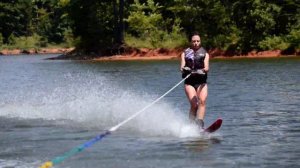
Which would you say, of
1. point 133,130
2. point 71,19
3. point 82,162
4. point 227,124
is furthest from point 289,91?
point 71,19

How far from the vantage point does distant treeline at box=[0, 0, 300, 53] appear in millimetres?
56094

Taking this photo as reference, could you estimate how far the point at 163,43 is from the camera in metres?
63.0

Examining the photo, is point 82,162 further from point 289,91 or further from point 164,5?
point 164,5

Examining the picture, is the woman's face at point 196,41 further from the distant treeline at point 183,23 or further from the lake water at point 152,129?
the distant treeline at point 183,23

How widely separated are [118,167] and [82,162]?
28.6 inches

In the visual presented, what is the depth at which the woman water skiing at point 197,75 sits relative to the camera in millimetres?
12289

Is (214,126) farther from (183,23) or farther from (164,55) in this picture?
(183,23)

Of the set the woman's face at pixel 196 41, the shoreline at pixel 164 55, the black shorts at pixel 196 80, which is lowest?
the shoreline at pixel 164 55

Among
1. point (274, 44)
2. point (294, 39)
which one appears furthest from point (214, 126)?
point (274, 44)

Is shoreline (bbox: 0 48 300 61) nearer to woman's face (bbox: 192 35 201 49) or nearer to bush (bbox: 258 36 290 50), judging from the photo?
bush (bbox: 258 36 290 50)

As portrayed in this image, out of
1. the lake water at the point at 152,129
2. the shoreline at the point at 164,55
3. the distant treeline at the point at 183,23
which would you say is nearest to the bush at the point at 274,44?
the distant treeline at the point at 183,23

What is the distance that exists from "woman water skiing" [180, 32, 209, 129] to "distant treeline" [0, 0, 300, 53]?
139ft

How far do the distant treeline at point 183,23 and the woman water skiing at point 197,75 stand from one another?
42.5 meters

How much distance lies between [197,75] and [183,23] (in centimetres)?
5475
